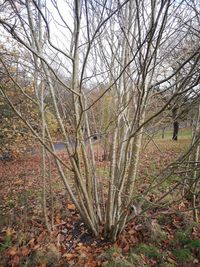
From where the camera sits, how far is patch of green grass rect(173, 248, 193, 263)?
10.0 feet

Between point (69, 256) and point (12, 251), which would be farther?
point (12, 251)

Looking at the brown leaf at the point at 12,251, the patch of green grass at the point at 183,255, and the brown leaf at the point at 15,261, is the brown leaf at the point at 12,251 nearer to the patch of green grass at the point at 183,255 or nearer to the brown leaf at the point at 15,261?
the brown leaf at the point at 15,261

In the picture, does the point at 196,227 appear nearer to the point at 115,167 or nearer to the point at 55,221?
the point at 115,167

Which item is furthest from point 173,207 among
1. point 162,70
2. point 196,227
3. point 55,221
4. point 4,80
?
point 4,80

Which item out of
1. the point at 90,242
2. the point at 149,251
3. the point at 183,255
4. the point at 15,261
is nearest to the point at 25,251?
the point at 15,261

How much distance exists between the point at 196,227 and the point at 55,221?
2.19 metres

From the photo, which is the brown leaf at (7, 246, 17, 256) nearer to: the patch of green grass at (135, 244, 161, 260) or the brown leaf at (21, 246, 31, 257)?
the brown leaf at (21, 246, 31, 257)

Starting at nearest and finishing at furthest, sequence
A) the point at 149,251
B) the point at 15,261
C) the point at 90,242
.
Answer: the point at 15,261 → the point at 149,251 → the point at 90,242

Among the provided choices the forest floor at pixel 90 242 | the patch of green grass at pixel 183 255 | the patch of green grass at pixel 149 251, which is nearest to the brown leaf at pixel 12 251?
the forest floor at pixel 90 242

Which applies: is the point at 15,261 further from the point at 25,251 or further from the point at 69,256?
the point at 69,256

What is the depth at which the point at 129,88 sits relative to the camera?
3350 millimetres

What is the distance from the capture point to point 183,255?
10.2 ft

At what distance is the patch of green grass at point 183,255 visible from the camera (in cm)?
306

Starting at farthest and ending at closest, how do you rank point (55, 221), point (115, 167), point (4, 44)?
point (4, 44) → point (55, 221) → point (115, 167)
